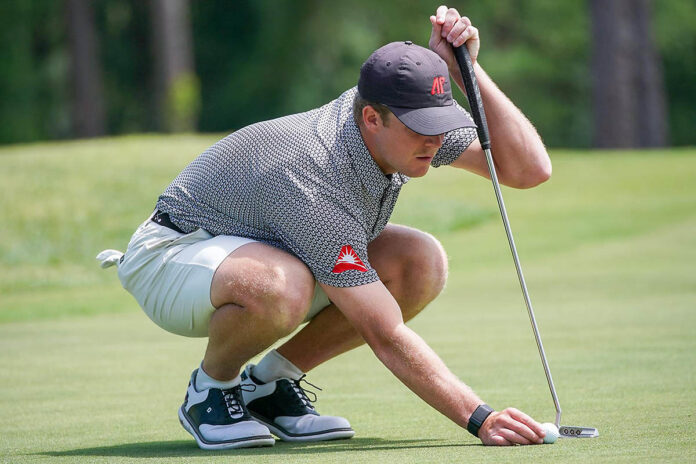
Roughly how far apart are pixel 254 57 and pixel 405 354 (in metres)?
33.8

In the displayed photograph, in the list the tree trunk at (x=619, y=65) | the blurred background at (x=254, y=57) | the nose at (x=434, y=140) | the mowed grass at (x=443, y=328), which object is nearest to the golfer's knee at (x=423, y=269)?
the mowed grass at (x=443, y=328)

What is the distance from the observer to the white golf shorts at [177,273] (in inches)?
152

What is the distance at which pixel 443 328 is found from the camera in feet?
22.5

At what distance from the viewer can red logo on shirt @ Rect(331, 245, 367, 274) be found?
141 inches

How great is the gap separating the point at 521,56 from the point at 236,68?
29.9ft

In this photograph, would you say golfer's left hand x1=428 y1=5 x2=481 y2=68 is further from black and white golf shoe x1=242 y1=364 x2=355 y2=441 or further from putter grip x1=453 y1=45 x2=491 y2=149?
black and white golf shoe x1=242 y1=364 x2=355 y2=441

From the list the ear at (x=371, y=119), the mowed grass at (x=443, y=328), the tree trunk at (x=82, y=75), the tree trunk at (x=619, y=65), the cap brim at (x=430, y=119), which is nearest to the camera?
the cap brim at (x=430, y=119)

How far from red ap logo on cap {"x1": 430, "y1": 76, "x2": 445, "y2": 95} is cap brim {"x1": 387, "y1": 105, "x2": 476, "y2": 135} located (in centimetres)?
5

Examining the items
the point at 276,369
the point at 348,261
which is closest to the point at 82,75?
the point at 276,369

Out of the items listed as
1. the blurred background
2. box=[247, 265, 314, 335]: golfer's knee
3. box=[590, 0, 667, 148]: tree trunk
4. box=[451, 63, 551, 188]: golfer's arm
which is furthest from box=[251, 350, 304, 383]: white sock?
the blurred background

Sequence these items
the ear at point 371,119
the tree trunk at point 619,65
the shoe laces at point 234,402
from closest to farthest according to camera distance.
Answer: the ear at point 371,119 → the shoe laces at point 234,402 → the tree trunk at point 619,65

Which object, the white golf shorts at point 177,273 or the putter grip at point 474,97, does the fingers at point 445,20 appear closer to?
the putter grip at point 474,97

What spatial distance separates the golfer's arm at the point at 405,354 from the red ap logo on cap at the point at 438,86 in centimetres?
61

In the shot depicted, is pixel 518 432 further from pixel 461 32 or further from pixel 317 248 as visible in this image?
pixel 461 32
